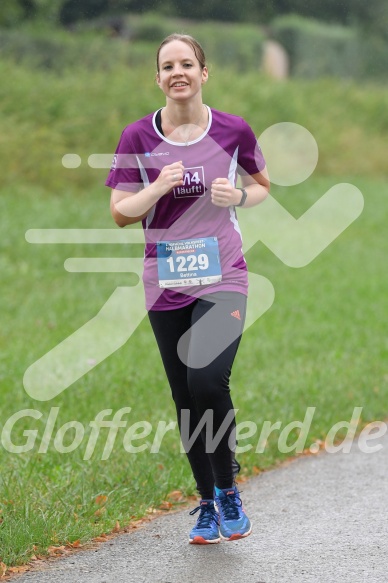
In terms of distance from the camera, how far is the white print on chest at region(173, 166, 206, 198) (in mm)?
4996

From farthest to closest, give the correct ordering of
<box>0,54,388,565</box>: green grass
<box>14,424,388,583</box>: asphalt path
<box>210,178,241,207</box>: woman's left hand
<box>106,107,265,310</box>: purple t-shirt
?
<box>0,54,388,565</box>: green grass, <box>106,107,265,310</box>: purple t-shirt, <box>210,178,241,207</box>: woman's left hand, <box>14,424,388,583</box>: asphalt path

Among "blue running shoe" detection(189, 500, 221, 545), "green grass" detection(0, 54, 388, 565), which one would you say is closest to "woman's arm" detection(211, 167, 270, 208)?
"blue running shoe" detection(189, 500, 221, 545)

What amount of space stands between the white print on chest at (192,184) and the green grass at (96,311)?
1.62 metres

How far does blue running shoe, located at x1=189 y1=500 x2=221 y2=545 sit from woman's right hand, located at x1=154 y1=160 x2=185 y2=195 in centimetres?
150

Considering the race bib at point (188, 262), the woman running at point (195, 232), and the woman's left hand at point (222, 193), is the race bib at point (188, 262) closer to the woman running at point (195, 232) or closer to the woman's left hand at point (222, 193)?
the woman running at point (195, 232)

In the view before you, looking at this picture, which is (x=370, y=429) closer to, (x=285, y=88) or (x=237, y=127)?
(x=237, y=127)

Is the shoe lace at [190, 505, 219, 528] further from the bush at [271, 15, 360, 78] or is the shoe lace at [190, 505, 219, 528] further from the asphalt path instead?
the bush at [271, 15, 360, 78]

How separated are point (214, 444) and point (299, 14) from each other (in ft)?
142

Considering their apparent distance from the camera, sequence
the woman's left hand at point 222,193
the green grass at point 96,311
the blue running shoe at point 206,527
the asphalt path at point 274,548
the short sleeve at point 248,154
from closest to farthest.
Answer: the asphalt path at point 274,548 → the woman's left hand at point 222,193 → the short sleeve at point 248,154 → the blue running shoe at point 206,527 → the green grass at point 96,311

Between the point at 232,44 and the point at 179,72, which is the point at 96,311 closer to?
the point at 179,72

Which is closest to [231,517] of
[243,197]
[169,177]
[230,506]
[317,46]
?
[230,506]

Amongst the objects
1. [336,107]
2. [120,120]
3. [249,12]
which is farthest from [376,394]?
[249,12]

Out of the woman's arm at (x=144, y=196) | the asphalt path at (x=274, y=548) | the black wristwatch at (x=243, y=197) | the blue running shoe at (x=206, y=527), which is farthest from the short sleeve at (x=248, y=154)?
the asphalt path at (x=274, y=548)

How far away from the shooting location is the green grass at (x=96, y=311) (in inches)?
243
